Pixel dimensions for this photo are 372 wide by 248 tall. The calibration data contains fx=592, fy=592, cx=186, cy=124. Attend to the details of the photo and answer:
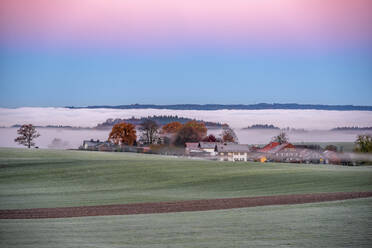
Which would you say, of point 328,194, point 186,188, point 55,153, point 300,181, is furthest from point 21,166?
point 328,194

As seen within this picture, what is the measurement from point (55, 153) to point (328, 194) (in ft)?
102

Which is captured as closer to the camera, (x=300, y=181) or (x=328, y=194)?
(x=328, y=194)

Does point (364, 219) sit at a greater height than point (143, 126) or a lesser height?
lesser

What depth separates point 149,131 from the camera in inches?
2793

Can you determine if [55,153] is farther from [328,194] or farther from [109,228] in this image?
[109,228]

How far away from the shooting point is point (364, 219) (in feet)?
68.3

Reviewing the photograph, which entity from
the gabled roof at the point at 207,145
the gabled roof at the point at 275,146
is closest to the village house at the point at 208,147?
the gabled roof at the point at 207,145

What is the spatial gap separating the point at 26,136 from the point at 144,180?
33.3 m

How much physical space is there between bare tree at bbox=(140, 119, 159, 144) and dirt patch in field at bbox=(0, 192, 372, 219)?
37098mm

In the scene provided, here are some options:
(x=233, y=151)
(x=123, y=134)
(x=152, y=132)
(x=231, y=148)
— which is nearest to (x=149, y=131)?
(x=152, y=132)

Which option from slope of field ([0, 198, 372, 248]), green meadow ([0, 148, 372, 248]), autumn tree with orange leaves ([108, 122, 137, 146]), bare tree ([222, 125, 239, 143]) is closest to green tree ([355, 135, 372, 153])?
green meadow ([0, 148, 372, 248])

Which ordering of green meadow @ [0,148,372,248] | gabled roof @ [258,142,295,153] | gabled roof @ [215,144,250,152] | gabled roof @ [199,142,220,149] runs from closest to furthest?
green meadow @ [0,148,372,248] → gabled roof @ [199,142,220,149] → gabled roof @ [258,142,295,153] → gabled roof @ [215,144,250,152]

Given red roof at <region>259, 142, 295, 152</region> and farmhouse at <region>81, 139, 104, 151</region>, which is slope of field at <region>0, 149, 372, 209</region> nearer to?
farmhouse at <region>81, 139, 104, 151</region>

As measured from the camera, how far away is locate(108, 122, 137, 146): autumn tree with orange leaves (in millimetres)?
73250
